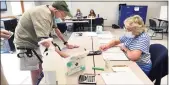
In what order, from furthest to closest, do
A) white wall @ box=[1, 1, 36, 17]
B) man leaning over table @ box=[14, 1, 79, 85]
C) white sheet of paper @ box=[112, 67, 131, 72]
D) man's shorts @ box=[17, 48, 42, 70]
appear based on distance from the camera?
white wall @ box=[1, 1, 36, 17] < man's shorts @ box=[17, 48, 42, 70] < man leaning over table @ box=[14, 1, 79, 85] < white sheet of paper @ box=[112, 67, 131, 72]

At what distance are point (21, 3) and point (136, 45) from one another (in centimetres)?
493

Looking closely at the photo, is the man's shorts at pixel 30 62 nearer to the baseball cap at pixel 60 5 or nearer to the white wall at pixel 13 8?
the baseball cap at pixel 60 5

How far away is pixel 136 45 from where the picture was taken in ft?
5.86

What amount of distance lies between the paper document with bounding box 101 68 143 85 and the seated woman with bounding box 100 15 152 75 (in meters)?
0.36

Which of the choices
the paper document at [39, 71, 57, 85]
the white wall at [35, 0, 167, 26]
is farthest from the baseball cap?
the white wall at [35, 0, 167, 26]

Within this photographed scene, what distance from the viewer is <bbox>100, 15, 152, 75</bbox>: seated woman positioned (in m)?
1.74

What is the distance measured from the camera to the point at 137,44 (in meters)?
1.78

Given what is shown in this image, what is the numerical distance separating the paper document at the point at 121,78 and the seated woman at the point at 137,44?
1.18ft

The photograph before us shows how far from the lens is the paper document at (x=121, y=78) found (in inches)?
49.3

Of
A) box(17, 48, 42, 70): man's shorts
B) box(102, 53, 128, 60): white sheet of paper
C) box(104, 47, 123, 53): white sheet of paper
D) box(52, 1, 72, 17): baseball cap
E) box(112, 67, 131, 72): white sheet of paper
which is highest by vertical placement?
box(52, 1, 72, 17): baseball cap

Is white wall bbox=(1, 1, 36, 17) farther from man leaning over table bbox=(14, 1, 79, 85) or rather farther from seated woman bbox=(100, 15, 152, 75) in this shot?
seated woman bbox=(100, 15, 152, 75)

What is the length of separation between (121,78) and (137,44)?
586 mm

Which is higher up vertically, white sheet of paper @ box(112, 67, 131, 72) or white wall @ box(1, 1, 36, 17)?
white wall @ box(1, 1, 36, 17)

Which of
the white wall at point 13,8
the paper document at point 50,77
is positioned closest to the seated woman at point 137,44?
the paper document at point 50,77
